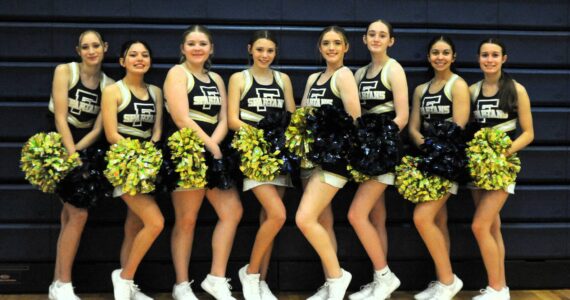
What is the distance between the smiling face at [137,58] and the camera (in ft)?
12.4

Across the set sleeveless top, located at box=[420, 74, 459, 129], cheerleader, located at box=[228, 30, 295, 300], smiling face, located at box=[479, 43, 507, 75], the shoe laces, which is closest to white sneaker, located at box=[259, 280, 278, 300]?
cheerleader, located at box=[228, 30, 295, 300]

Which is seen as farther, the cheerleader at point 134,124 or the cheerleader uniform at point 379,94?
the cheerleader uniform at point 379,94

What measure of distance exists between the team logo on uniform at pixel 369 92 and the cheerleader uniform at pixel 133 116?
4.35ft

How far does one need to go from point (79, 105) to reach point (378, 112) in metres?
1.89

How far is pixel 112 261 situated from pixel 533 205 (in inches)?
118

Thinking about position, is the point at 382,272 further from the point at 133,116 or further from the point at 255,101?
the point at 133,116

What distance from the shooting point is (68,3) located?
4.25 m

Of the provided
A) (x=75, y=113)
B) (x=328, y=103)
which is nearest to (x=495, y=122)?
(x=328, y=103)

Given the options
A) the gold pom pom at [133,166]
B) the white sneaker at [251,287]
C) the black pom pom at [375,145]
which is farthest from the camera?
the white sneaker at [251,287]

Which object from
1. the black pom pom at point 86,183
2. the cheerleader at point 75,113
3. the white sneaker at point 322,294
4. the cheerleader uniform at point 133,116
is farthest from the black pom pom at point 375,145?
Answer: the cheerleader at point 75,113

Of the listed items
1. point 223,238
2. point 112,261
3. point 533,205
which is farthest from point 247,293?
point 533,205

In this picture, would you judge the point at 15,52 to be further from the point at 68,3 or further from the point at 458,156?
the point at 458,156

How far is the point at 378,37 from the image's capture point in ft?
12.8

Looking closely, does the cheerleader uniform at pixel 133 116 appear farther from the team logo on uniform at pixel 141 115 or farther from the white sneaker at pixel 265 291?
the white sneaker at pixel 265 291
